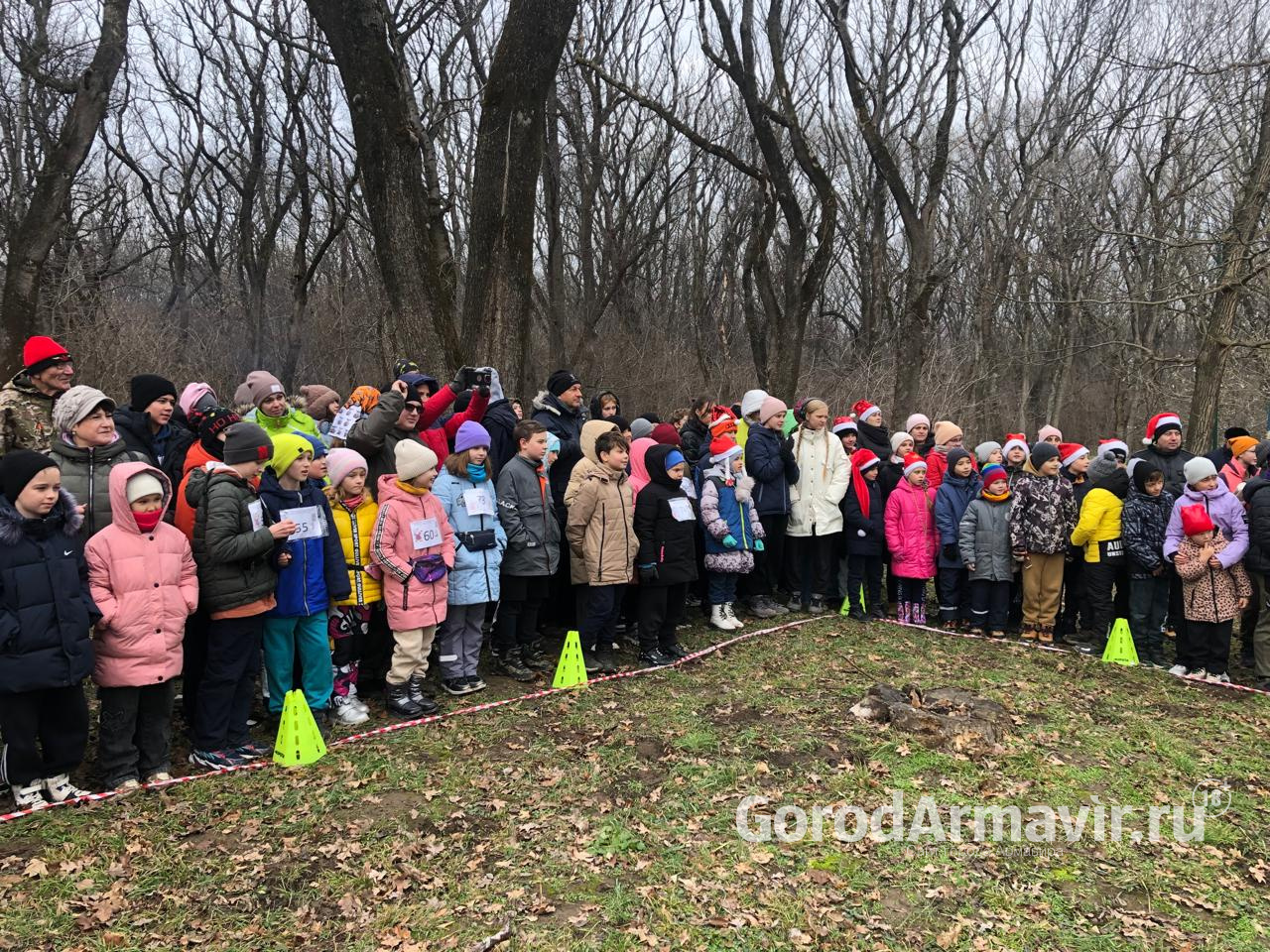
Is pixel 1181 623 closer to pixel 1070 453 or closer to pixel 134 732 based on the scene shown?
pixel 1070 453

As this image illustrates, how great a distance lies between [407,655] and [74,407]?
263cm

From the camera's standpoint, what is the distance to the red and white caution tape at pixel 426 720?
443 cm

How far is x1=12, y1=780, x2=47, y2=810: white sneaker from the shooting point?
4.32 m

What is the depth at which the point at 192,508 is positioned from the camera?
5336 mm

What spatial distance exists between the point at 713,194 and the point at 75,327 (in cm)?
2066

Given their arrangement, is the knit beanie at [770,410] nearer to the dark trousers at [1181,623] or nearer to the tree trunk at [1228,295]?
the dark trousers at [1181,623]

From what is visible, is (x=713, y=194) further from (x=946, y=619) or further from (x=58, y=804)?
(x=58, y=804)

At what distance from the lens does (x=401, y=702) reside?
589 cm

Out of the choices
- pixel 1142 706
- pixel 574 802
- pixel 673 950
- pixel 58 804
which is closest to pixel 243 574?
pixel 58 804

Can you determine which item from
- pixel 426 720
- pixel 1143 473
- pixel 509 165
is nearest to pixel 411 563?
pixel 426 720

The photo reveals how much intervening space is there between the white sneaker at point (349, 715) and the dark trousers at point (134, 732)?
3.66 ft

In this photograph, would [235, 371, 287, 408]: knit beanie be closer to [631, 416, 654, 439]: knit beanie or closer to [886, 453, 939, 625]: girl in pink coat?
[631, 416, 654, 439]: knit beanie

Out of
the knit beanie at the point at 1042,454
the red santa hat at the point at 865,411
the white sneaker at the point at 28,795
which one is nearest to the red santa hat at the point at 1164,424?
the knit beanie at the point at 1042,454

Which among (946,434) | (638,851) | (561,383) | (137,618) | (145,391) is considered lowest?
(638,851)
